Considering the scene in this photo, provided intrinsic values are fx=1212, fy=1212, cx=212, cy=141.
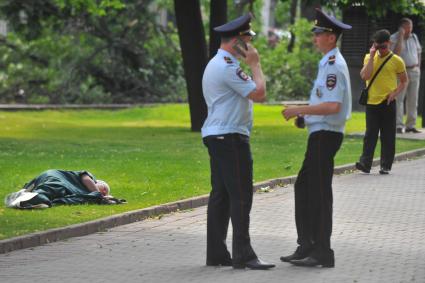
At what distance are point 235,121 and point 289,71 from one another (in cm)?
2525

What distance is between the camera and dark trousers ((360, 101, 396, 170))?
49.8ft

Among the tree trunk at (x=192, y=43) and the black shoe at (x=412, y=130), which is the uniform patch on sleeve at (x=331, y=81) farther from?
the tree trunk at (x=192, y=43)

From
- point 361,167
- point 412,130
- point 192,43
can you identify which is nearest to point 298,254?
point 361,167

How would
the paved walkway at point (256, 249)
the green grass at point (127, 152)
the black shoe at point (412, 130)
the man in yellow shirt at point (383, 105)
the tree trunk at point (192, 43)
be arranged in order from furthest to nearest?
1. the tree trunk at point (192, 43)
2. the black shoe at point (412, 130)
3. the man in yellow shirt at point (383, 105)
4. the green grass at point (127, 152)
5. the paved walkway at point (256, 249)

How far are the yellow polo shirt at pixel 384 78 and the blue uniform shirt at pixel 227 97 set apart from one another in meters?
6.65

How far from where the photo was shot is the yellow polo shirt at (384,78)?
1507 cm

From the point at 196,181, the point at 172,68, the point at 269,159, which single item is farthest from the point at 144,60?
the point at 196,181

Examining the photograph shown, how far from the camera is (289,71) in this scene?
33.7 m

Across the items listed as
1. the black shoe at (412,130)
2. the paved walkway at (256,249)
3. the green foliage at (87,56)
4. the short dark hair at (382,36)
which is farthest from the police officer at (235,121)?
the green foliage at (87,56)

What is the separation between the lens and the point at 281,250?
961 cm

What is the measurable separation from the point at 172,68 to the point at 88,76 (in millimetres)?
2400

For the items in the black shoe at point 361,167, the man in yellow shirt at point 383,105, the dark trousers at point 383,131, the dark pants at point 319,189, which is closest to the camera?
the dark pants at point 319,189

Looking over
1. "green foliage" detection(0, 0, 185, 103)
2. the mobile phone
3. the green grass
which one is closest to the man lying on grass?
the green grass

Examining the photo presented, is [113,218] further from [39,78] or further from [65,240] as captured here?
[39,78]
